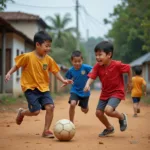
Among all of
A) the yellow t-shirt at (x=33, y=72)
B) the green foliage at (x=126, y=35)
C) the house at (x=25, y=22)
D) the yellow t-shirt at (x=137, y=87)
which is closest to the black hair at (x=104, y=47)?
the yellow t-shirt at (x=33, y=72)

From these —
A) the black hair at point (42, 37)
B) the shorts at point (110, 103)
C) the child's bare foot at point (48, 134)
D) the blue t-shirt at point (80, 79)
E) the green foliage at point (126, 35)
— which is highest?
the green foliage at point (126, 35)

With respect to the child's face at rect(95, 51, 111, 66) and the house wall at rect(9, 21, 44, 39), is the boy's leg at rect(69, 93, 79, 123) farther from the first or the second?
the house wall at rect(9, 21, 44, 39)

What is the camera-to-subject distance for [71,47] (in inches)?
1957

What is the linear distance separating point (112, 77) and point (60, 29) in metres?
41.4

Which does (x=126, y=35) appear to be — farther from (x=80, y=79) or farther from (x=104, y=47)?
(x=104, y=47)

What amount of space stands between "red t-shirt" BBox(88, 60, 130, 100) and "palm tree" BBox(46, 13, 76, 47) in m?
40.4

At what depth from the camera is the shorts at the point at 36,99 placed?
21.7 feet

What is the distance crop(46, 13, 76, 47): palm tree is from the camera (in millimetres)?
47000

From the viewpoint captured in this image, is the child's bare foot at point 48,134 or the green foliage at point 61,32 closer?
the child's bare foot at point 48,134

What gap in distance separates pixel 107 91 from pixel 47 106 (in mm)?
1130

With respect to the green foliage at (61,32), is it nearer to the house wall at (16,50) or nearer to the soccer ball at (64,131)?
the house wall at (16,50)

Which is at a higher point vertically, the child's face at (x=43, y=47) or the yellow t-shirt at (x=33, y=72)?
the child's face at (x=43, y=47)

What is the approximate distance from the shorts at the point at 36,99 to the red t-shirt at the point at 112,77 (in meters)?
0.91

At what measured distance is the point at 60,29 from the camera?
47562 mm
